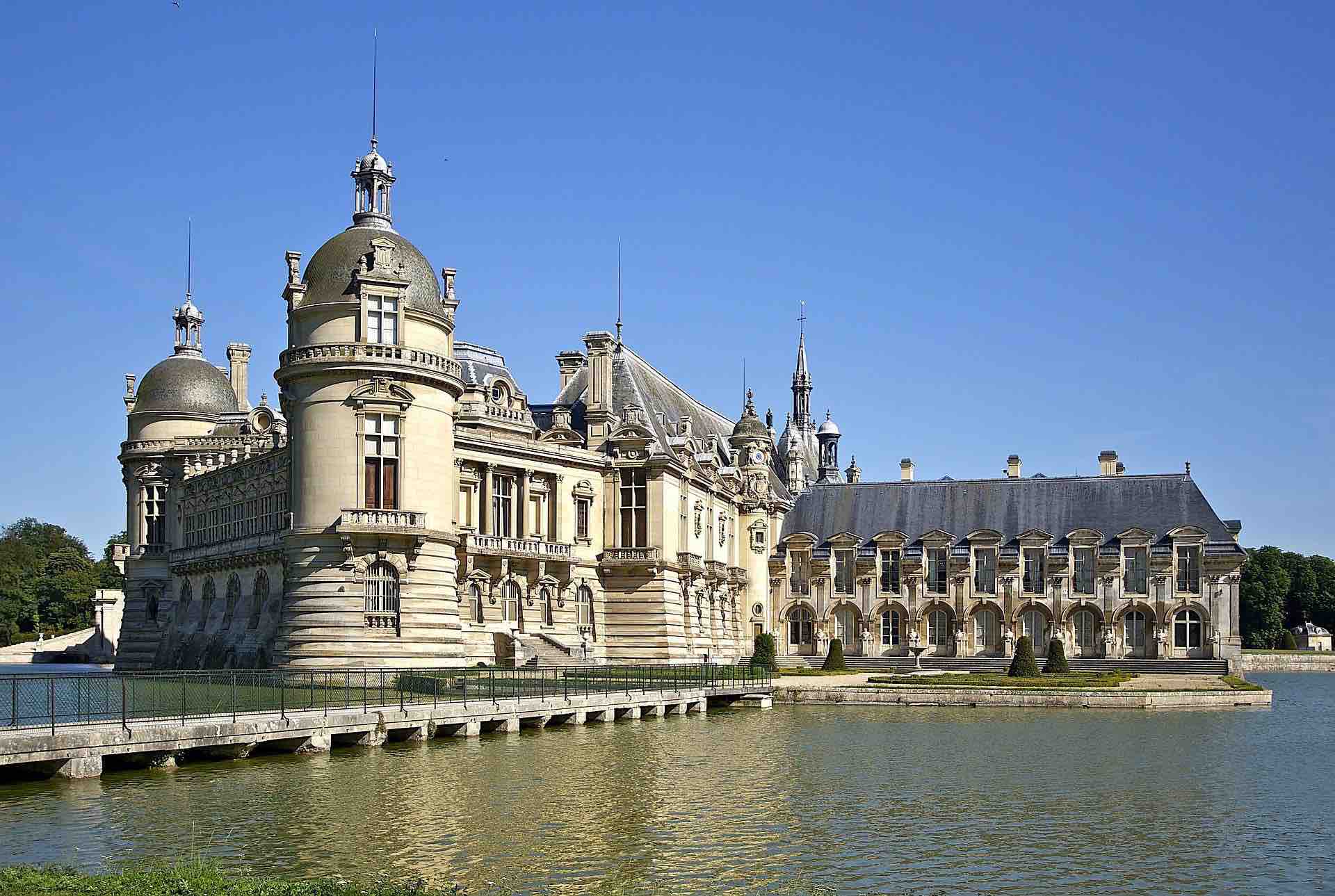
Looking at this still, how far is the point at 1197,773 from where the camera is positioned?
3691 centimetres

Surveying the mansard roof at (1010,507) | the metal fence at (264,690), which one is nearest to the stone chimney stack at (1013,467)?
the mansard roof at (1010,507)

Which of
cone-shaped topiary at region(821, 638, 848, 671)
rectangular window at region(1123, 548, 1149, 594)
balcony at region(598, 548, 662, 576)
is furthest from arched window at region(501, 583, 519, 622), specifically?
rectangular window at region(1123, 548, 1149, 594)

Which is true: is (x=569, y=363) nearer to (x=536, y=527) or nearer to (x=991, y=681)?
(x=536, y=527)

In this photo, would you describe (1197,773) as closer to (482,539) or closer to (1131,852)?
(1131,852)

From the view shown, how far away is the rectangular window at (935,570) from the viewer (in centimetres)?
9162

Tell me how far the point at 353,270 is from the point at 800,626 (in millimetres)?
46240

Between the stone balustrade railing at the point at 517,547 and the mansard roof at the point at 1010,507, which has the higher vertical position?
the mansard roof at the point at 1010,507

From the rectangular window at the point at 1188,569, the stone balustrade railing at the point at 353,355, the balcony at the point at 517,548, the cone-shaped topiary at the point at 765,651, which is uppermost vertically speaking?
the stone balustrade railing at the point at 353,355

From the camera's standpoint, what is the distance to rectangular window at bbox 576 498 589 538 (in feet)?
239

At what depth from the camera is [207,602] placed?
72250 millimetres

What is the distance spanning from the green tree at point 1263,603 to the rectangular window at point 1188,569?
201 ft

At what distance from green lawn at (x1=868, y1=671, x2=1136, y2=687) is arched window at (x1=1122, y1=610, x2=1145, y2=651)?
20.1 meters

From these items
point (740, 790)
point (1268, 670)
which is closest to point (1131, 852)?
point (740, 790)

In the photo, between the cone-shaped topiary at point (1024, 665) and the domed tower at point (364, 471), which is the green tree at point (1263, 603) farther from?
the domed tower at point (364, 471)
